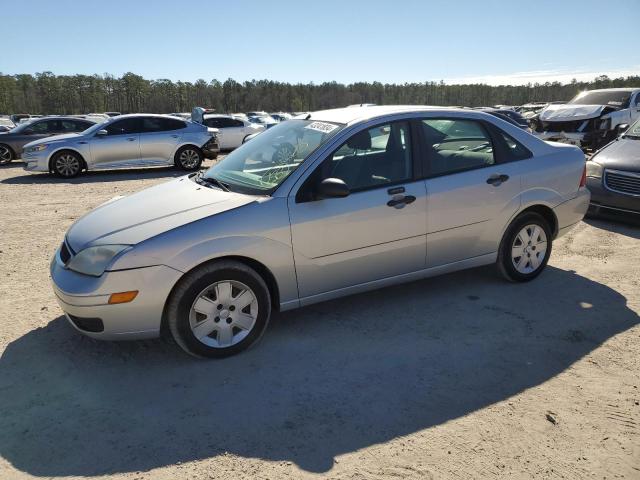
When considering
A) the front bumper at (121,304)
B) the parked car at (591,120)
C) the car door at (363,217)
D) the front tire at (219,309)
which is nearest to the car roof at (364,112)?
the car door at (363,217)

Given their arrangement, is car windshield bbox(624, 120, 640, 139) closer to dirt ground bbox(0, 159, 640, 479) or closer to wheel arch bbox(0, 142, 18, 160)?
dirt ground bbox(0, 159, 640, 479)

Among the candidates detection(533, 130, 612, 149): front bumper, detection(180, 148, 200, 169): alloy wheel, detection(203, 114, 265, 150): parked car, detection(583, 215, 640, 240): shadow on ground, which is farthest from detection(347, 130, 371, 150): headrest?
detection(203, 114, 265, 150): parked car

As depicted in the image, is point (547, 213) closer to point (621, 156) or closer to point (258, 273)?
point (258, 273)

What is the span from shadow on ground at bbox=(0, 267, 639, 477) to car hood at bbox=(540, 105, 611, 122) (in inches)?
433

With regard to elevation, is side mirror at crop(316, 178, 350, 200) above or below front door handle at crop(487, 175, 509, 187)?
above

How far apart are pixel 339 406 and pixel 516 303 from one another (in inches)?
89.7

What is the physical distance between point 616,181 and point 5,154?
16.7 metres

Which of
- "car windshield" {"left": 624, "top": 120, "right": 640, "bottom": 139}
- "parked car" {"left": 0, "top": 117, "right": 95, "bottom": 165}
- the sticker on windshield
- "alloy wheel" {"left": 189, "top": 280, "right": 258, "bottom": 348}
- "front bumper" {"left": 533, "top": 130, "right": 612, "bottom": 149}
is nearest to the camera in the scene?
"alloy wheel" {"left": 189, "top": 280, "right": 258, "bottom": 348}

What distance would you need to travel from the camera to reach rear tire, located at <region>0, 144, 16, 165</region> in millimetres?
16095

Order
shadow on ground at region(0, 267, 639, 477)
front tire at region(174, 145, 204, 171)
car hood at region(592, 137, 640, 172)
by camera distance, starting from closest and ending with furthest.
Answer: shadow on ground at region(0, 267, 639, 477)
car hood at region(592, 137, 640, 172)
front tire at region(174, 145, 204, 171)

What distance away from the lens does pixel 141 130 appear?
1361 centimetres

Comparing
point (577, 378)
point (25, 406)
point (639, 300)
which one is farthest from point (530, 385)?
point (25, 406)

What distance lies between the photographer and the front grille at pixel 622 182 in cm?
712

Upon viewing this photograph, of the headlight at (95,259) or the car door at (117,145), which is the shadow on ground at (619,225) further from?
the car door at (117,145)
